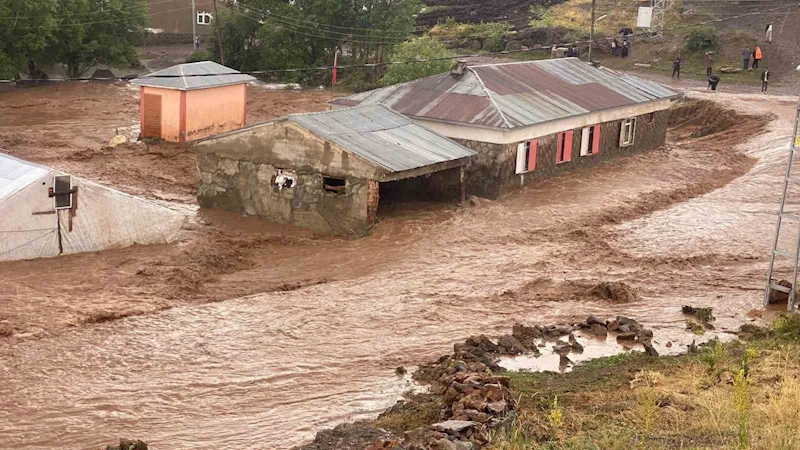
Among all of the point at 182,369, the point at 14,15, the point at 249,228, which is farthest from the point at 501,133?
the point at 14,15

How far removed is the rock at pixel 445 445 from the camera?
1123 cm

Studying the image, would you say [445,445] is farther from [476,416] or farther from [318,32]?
[318,32]

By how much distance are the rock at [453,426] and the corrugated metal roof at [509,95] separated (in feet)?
55.9

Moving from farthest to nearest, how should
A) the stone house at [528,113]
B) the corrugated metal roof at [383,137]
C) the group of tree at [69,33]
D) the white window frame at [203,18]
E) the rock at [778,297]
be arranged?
the white window frame at [203,18]
the group of tree at [69,33]
the stone house at [528,113]
the corrugated metal roof at [383,137]
the rock at [778,297]

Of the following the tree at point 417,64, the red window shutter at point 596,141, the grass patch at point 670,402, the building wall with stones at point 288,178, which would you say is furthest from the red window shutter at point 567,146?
the grass patch at point 670,402

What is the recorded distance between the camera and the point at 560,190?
100ft

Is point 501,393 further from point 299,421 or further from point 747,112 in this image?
point 747,112

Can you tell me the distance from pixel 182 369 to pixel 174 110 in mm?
19669

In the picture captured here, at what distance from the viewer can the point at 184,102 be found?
115 ft

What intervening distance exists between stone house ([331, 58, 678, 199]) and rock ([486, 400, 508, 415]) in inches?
637

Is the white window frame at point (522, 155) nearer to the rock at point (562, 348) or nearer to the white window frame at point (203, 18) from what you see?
the rock at point (562, 348)

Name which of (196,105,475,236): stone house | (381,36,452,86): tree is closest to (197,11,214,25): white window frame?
(381,36,452,86): tree

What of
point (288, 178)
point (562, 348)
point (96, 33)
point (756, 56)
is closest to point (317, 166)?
point (288, 178)

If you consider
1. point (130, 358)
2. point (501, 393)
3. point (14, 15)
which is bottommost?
point (130, 358)
